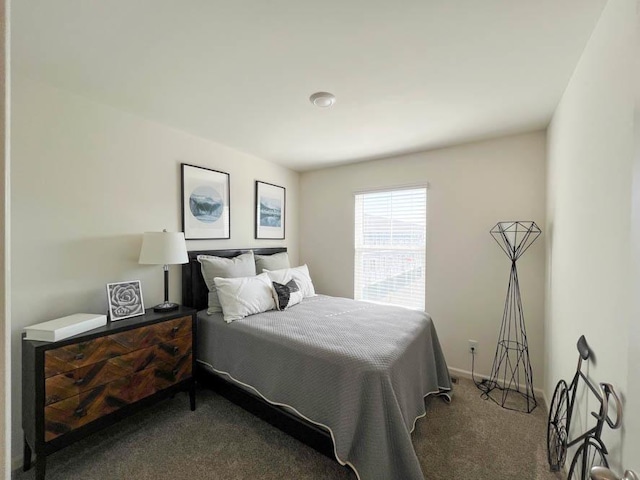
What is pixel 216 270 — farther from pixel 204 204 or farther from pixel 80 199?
pixel 80 199

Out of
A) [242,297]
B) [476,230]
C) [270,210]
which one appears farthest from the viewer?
[270,210]

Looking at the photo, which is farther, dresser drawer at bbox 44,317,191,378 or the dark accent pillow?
the dark accent pillow

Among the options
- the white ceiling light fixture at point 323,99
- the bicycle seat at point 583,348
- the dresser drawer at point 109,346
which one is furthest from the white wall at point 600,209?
the dresser drawer at point 109,346

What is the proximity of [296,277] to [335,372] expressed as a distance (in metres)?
1.59

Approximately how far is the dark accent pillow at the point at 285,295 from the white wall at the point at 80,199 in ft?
3.14

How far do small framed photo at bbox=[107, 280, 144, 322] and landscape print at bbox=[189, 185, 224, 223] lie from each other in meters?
0.89

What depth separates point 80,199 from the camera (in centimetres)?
209

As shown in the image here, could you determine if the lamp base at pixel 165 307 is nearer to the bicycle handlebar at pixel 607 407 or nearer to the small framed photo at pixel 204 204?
the small framed photo at pixel 204 204

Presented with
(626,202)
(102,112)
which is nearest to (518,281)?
(626,202)

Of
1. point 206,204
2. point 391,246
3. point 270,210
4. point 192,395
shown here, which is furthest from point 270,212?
point 192,395

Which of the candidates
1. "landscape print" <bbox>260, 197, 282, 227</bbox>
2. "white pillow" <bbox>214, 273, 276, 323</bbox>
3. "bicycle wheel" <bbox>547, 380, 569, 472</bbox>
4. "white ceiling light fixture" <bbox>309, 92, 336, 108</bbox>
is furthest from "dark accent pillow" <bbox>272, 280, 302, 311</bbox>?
"bicycle wheel" <bbox>547, 380, 569, 472</bbox>

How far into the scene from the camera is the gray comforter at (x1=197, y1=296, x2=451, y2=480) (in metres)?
1.56

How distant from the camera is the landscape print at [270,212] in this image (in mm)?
3658

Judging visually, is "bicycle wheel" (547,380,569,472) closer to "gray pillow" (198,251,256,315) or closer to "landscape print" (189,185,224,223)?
"gray pillow" (198,251,256,315)
